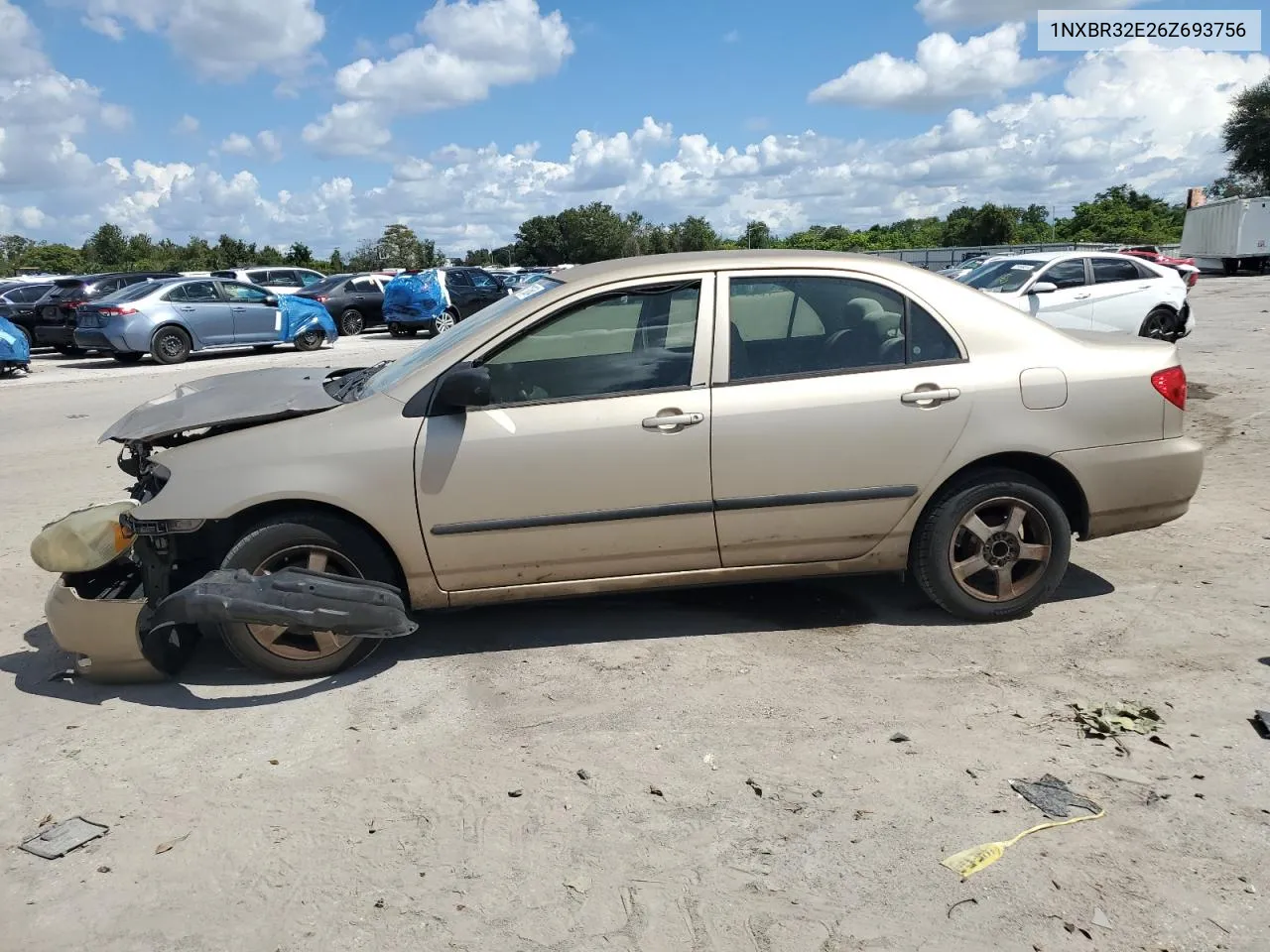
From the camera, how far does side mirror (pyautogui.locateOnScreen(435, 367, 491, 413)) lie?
13.8ft

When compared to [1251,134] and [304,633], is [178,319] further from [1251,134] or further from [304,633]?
[1251,134]

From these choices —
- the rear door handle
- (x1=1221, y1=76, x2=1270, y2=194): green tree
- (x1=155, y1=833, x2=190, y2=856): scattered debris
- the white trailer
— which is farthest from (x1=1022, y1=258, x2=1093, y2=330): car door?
(x1=1221, y1=76, x2=1270, y2=194): green tree

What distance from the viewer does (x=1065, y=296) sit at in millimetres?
13664

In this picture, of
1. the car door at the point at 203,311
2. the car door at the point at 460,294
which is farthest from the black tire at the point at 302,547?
the car door at the point at 460,294

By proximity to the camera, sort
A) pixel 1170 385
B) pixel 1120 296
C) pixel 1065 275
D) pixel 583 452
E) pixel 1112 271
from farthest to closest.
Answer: pixel 1112 271, pixel 1120 296, pixel 1065 275, pixel 1170 385, pixel 583 452

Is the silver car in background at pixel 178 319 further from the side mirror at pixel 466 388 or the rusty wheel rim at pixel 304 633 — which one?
the side mirror at pixel 466 388

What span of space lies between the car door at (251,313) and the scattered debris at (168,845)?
58.7 ft

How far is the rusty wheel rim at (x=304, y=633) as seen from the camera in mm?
4270

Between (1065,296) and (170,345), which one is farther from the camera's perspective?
(170,345)

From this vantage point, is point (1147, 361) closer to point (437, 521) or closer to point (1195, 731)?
point (1195, 731)

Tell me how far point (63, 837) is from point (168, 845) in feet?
1.25

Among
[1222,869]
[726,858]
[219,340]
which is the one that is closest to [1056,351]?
[1222,869]

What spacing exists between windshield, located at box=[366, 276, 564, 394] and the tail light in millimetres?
2818

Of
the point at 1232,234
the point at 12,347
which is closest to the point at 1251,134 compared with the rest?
the point at 1232,234
